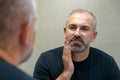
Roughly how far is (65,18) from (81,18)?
413 millimetres

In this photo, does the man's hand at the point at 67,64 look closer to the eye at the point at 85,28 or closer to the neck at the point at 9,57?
the eye at the point at 85,28

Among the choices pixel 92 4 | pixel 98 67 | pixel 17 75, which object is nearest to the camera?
pixel 17 75

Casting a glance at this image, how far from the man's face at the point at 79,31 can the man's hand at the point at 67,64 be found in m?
0.05

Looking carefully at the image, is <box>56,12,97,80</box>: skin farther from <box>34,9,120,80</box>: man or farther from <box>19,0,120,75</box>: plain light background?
<box>19,0,120,75</box>: plain light background

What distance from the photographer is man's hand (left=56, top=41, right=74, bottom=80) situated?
5.95 ft

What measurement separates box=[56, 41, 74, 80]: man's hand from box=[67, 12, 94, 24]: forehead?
213 millimetres

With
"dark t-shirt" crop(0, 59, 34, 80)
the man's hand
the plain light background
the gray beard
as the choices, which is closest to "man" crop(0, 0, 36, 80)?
"dark t-shirt" crop(0, 59, 34, 80)

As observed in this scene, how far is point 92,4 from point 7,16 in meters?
1.86

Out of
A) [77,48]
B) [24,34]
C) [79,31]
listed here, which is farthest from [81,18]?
[24,34]

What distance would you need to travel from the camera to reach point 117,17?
2473mm

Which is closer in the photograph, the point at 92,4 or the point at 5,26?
the point at 5,26

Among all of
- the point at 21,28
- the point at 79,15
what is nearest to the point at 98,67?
the point at 79,15

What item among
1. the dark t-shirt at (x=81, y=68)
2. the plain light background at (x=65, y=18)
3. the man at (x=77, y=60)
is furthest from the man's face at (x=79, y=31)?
the plain light background at (x=65, y=18)

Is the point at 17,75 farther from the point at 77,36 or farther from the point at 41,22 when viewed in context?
the point at 41,22
